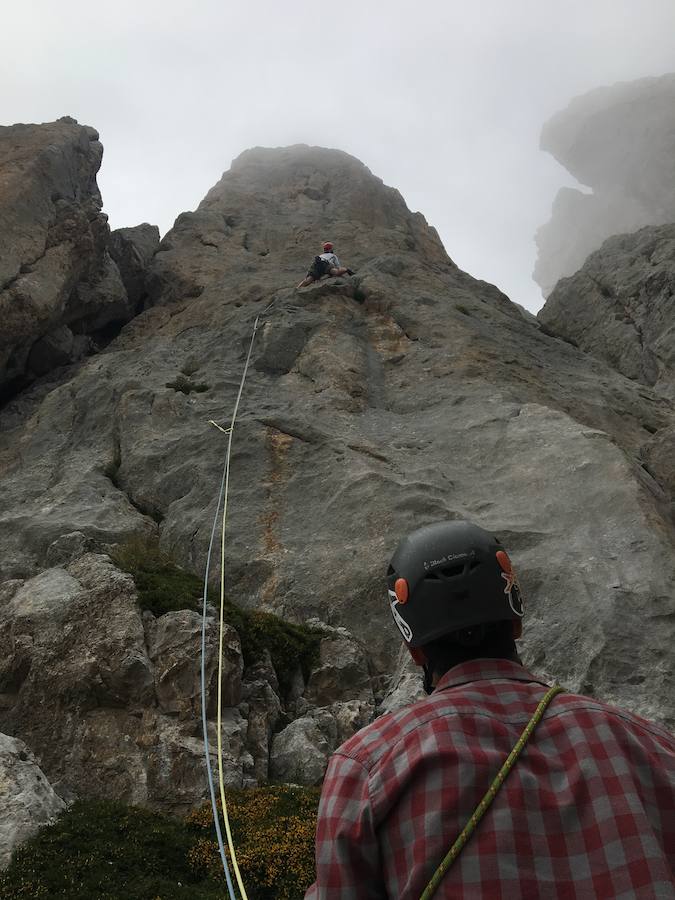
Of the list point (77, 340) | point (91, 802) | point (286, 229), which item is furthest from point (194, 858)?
point (286, 229)

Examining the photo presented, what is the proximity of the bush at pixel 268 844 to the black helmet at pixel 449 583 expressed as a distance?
5.18 meters

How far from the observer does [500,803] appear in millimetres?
2371

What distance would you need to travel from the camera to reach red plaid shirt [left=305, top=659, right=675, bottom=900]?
2279 millimetres

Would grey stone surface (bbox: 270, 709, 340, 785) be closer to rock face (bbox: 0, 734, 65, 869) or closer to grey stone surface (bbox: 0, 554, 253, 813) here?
grey stone surface (bbox: 0, 554, 253, 813)

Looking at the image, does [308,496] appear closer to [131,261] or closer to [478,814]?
[478,814]

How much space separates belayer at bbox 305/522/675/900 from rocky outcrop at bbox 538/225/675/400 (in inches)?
993

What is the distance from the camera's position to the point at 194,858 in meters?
7.71

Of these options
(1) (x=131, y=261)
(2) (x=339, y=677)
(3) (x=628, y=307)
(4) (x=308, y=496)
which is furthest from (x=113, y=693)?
(1) (x=131, y=261)

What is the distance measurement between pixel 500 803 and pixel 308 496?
552 inches

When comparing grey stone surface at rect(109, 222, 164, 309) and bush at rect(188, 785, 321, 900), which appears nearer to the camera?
bush at rect(188, 785, 321, 900)

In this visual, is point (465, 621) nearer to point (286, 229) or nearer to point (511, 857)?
point (511, 857)

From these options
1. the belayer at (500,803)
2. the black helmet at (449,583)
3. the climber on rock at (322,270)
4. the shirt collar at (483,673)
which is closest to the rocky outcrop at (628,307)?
the climber on rock at (322,270)

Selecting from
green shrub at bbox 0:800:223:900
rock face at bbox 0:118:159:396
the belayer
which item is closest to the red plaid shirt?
the belayer

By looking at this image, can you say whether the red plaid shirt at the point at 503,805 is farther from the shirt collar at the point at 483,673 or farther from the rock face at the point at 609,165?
the rock face at the point at 609,165
